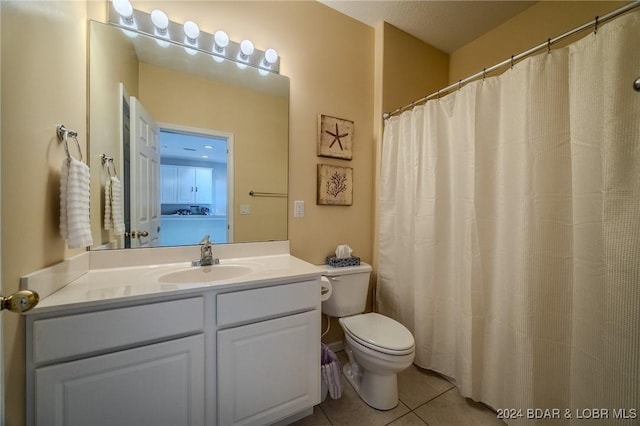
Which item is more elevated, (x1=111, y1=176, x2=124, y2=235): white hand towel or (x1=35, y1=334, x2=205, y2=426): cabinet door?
(x1=111, y1=176, x2=124, y2=235): white hand towel

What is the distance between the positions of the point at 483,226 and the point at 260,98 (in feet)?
5.13

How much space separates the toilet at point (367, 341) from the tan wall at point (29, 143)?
111cm

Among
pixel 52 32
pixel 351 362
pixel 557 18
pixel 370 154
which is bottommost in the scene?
pixel 351 362

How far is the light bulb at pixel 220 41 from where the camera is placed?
148cm

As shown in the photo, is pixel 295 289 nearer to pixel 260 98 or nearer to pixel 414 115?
pixel 260 98

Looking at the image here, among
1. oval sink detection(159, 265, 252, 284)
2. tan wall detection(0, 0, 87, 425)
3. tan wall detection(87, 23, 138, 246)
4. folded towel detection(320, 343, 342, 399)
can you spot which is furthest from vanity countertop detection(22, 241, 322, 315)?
folded towel detection(320, 343, 342, 399)

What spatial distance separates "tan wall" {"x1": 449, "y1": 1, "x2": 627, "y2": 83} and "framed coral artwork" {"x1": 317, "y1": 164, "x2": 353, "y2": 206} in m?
1.51

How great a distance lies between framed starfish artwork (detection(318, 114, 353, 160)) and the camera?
182 cm

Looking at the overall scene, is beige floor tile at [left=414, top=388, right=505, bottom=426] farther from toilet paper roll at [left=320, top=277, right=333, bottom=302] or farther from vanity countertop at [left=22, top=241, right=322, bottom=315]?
vanity countertop at [left=22, top=241, right=322, bottom=315]

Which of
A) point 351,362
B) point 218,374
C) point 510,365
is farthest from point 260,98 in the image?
point 510,365

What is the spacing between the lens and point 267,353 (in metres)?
1.14

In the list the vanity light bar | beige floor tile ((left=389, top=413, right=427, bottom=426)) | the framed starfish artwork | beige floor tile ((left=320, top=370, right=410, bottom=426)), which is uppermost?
the vanity light bar

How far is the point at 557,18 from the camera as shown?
1694mm

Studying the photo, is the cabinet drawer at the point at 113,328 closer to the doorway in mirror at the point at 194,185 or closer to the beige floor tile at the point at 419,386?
the doorway in mirror at the point at 194,185
